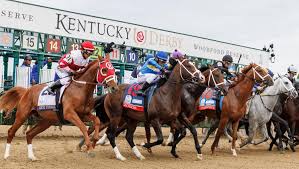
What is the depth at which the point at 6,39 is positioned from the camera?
1714cm

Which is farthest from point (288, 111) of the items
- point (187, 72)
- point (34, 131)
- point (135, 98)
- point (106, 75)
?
point (34, 131)

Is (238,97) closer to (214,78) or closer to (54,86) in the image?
(214,78)

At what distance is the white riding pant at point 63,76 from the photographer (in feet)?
30.9

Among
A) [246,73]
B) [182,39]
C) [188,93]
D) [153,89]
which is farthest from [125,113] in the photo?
[182,39]

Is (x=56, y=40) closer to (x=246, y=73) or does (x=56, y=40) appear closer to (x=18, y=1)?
(x=18, y=1)

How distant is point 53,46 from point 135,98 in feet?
30.9

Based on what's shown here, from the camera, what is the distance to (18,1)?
17.3 metres

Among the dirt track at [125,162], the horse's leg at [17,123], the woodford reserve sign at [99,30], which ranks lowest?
the dirt track at [125,162]

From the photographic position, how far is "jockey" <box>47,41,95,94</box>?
31.0 feet

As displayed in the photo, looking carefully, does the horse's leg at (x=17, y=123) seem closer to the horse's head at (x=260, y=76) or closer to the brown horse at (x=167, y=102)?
the brown horse at (x=167, y=102)

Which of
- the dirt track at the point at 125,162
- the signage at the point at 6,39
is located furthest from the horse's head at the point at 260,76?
the signage at the point at 6,39

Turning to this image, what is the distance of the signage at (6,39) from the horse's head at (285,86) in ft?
32.9

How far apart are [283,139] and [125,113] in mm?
5610

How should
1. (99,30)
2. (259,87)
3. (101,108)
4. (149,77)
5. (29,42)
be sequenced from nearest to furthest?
(149,77)
(101,108)
(259,87)
(29,42)
(99,30)
